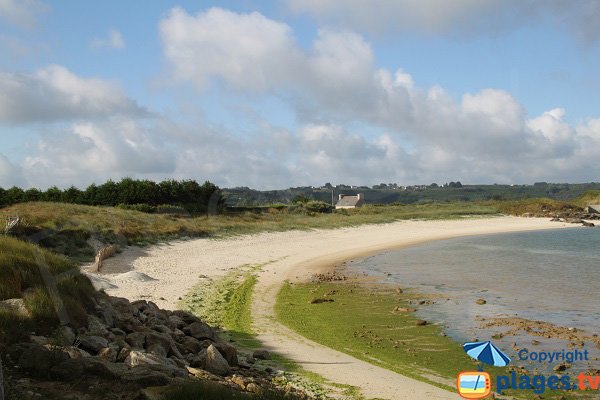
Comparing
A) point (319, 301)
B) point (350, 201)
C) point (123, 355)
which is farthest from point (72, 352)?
point (350, 201)

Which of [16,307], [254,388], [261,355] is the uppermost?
[16,307]

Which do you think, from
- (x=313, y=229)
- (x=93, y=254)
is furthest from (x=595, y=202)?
(x=93, y=254)

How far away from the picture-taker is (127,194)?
51.1 m

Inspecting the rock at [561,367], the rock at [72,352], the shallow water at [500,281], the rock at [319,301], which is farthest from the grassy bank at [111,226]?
the rock at [561,367]

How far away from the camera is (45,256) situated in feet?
39.2

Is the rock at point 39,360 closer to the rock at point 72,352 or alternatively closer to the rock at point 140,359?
the rock at point 72,352

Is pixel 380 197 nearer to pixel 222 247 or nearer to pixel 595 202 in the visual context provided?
pixel 595 202

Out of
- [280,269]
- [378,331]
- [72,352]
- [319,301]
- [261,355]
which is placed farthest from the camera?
[280,269]

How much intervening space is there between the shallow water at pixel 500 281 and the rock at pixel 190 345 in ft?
22.7

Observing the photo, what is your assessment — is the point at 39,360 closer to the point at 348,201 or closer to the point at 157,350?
the point at 157,350

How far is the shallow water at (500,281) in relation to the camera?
1653 cm

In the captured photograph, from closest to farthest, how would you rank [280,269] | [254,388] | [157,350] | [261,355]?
[254,388]
[157,350]
[261,355]
[280,269]

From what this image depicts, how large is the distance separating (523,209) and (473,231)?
3504 centimetres

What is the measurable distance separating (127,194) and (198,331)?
41622mm
